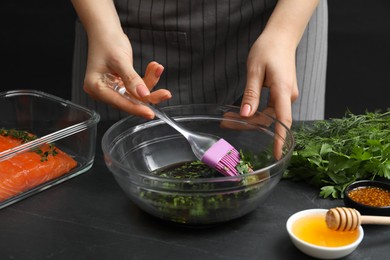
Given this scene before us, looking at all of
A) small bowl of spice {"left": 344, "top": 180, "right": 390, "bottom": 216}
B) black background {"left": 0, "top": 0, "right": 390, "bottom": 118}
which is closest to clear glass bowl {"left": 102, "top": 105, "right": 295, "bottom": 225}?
small bowl of spice {"left": 344, "top": 180, "right": 390, "bottom": 216}

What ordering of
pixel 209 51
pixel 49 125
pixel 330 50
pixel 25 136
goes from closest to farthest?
pixel 25 136 < pixel 49 125 < pixel 209 51 < pixel 330 50

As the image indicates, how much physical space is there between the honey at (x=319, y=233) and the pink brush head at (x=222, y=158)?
0.51 feet

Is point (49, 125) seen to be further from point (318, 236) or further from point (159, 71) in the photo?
point (318, 236)

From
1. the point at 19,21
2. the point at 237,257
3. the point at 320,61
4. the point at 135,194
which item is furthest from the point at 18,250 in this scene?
the point at 19,21

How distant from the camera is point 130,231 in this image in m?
1.24

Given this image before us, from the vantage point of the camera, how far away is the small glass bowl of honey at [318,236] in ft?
3.72

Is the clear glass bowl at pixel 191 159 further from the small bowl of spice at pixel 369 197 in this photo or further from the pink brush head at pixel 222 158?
the small bowl of spice at pixel 369 197

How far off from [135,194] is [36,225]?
A: 0.20 metres

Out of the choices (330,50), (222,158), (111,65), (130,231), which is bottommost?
(330,50)

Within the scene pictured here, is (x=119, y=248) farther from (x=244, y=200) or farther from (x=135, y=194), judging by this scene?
(x=244, y=200)

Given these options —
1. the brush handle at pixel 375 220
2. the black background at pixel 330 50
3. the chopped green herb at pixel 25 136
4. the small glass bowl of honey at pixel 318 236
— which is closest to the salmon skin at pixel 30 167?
the chopped green herb at pixel 25 136

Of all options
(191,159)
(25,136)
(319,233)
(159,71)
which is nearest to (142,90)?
(159,71)

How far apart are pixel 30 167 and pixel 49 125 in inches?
10.1

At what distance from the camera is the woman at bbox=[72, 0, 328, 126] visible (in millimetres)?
1427
